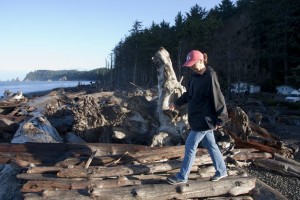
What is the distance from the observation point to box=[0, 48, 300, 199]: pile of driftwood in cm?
630

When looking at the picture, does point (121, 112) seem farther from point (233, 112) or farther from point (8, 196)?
point (8, 196)

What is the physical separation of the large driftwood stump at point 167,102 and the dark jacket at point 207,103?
3.65 meters

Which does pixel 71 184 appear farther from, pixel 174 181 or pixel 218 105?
pixel 218 105

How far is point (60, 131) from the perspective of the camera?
530 inches

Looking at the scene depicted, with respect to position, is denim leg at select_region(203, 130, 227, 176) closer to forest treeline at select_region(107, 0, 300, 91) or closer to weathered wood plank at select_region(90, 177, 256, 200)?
weathered wood plank at select_region(90, 177, 256, 200)

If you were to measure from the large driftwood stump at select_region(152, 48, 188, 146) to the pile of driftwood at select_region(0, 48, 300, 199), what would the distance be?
28 millimetres

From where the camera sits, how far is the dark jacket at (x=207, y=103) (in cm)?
627

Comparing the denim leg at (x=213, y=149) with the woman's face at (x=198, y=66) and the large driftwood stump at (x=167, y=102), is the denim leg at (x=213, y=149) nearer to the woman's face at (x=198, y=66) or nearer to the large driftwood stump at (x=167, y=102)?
the woman's face at (x=198, y=66)

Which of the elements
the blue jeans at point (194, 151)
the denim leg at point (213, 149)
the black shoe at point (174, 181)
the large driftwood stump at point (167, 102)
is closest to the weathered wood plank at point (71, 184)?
the black shoe at point (174, 181)

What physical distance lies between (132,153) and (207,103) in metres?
2.42

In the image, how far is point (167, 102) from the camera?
33.9 ft

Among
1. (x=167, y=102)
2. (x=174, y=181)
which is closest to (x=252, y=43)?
(x=167, y=102)

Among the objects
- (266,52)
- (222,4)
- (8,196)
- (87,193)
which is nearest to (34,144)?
(8,196)

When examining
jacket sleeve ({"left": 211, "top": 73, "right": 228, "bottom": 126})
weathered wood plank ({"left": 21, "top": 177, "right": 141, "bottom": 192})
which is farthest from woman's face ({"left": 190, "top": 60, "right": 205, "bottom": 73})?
weathered wood plank ({"left": 21, "top": 177, "right": 141, "bottom": 192})
